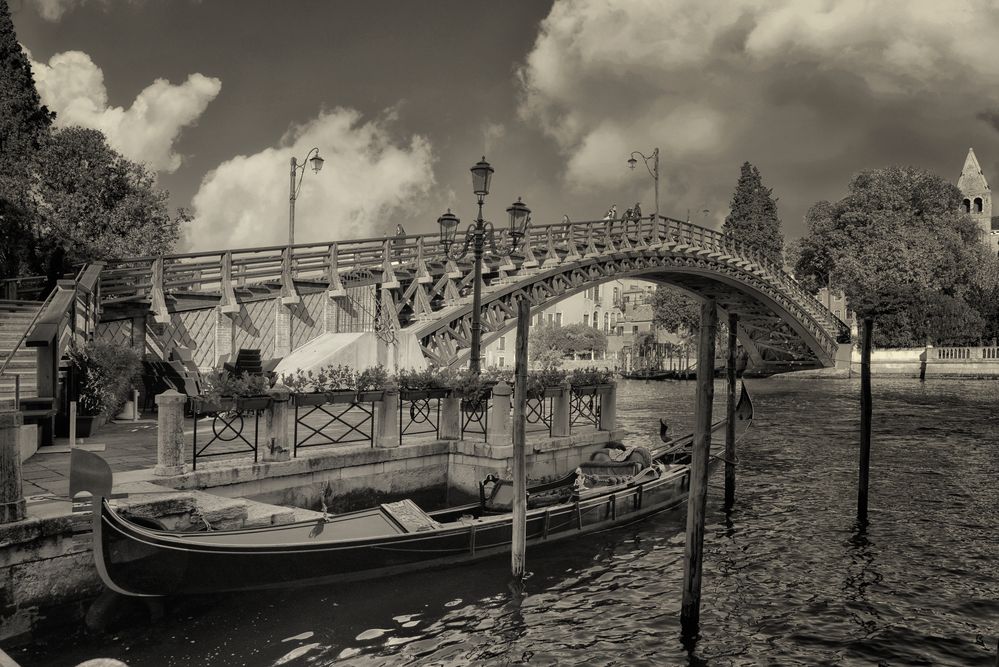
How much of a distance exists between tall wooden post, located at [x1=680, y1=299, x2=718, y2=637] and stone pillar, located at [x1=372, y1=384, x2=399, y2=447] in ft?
14.3

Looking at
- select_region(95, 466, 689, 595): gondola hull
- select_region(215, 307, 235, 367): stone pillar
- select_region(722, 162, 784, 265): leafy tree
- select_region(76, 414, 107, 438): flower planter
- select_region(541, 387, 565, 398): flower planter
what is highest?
select_region(722, 162, 784, 265): leafy tree

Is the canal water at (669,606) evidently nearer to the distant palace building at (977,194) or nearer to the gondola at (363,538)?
the gondola at (363,538)

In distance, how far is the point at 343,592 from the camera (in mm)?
7680

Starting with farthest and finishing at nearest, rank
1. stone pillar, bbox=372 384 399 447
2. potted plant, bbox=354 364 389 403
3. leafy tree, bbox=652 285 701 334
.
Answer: leafy tree, bbox=652 285 701 334 < stone pillar, bbox=372 384 399 447 < potted plant, bbox=354 364 389 403

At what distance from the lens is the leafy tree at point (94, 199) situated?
2300cm

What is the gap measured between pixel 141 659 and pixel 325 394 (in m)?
4.14

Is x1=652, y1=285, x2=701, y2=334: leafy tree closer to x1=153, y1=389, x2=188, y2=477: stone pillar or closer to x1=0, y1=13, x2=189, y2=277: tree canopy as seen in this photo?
x1=0, y1=13, x2=189, y2=277: tree canopy

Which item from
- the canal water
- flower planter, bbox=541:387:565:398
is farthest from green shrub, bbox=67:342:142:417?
flower planter, bbox=541:387:565:398

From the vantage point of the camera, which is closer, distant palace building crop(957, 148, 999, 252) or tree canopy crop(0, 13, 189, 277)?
tree canopy crop(0, 13, 189, 277)

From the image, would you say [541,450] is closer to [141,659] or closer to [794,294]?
[141,659]

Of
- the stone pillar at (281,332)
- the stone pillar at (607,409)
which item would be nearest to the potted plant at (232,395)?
the stone pillar at (607,409)

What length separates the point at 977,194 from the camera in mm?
93250

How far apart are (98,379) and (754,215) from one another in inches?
2137

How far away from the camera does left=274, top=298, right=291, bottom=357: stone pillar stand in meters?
19.1
